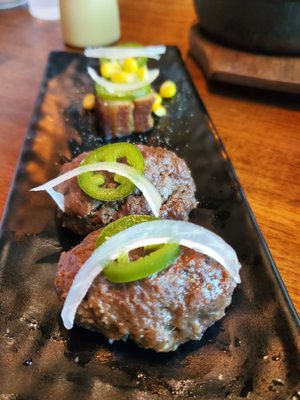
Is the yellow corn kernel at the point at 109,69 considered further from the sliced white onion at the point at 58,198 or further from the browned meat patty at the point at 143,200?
the sliced white onion at the point at 58,198

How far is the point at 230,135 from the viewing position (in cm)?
338

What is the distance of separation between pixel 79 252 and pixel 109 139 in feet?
4.67

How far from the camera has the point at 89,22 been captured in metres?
4.47

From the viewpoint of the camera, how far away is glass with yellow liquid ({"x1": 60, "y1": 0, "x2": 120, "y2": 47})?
4355mm

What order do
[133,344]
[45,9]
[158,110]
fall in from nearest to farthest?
[133,344]
[158,110]
[45,9]

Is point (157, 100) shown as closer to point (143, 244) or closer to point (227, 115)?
point (227, 115)

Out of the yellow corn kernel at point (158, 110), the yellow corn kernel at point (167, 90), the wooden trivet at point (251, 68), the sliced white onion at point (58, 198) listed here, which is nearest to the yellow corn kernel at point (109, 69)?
the yellow corn kernel at point (167, 90)

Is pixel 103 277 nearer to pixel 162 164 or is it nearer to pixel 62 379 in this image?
pixel 62 379

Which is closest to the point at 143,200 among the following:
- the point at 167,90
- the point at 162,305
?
the point at 162,305

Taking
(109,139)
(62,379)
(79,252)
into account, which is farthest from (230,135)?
(62,379)

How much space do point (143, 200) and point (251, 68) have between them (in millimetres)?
1847

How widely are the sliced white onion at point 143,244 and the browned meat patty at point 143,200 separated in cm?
46

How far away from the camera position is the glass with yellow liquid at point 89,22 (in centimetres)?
436

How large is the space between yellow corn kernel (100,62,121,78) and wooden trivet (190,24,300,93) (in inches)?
29.9
